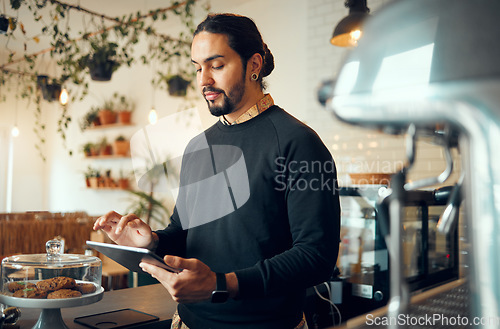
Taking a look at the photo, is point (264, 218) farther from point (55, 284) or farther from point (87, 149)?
point (87, 149)

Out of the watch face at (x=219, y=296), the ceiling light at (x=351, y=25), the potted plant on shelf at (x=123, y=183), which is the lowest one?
the watch face at (x=219, y=296)

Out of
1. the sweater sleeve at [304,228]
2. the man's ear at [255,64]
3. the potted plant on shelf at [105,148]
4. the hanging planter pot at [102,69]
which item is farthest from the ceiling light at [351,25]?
the potted plant on shelf at [105,148]

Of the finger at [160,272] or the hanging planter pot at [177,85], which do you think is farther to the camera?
the hanging planter pot at [177,85]

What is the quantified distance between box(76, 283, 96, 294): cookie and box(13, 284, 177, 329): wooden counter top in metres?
0.13

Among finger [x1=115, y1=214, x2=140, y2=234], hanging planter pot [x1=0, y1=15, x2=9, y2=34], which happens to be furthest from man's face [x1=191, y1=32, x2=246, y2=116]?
hanging planter pot [x1=0, y1=15, x2=9, y2=34]

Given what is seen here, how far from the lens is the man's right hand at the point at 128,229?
129cm

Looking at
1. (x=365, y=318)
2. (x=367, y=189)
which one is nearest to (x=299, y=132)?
(x=365, y=318)

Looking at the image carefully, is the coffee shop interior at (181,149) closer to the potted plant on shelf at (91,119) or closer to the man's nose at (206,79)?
the potted plant on shelf at (91,119)

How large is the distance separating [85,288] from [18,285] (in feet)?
0.63

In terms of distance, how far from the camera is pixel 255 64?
4.43ft

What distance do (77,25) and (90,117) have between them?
143cm

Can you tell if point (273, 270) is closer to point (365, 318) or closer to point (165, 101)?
point (365, 318)

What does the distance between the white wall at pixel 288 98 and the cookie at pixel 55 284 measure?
39.9 inches

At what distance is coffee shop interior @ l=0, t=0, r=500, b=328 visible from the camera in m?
0.34
